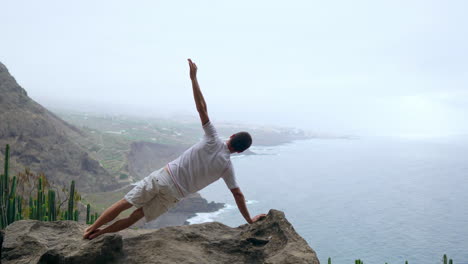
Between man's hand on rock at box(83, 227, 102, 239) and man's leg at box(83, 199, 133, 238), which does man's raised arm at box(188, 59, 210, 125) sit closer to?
man's leg at box(83, 199, 133, 238)

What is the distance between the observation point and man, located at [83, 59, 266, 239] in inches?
183

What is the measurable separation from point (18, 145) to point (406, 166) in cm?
4884

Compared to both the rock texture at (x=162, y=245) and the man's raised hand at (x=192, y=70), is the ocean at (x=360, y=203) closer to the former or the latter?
the rock texture at (x=162, y=245)

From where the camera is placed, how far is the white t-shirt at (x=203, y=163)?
15.2 feet

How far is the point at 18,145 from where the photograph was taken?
29844 mm

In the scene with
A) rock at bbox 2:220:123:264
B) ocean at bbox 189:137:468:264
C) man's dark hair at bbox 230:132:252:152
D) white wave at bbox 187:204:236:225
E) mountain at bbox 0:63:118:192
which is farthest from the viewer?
mountain at bbox 0:63:118:192

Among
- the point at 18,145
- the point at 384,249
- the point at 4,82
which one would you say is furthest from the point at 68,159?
the point at 384,249

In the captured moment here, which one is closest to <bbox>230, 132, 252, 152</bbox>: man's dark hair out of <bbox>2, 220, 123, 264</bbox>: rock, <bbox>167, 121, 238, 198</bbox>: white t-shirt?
<bbox>167, 121, 238, 198</bbox>: white t-shirt

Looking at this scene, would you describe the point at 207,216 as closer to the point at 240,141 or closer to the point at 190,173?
the point at 190,173

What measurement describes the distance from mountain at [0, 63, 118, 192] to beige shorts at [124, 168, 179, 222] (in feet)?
87.4

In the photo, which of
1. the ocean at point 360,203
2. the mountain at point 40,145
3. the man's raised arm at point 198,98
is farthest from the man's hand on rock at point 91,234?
the mountain at point 40,145

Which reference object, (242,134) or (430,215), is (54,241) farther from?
(430,215)

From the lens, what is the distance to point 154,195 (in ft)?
15.6

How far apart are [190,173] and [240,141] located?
2.46 ft
